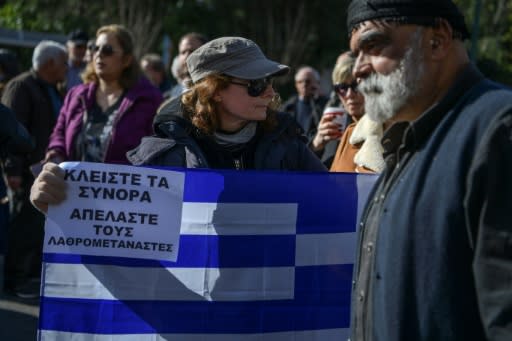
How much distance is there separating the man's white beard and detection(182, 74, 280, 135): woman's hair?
138 cm

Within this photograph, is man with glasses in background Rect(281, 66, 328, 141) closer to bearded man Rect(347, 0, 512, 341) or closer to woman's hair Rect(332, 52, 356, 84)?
woman's hair Rect(332, 52, 356, 84)

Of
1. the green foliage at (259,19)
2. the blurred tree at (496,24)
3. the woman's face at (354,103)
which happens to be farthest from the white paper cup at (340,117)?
the green foliage at (259,19)

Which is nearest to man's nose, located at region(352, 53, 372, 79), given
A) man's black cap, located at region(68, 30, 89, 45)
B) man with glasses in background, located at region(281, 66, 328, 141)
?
man with glasses in background, located at region(281, 66, 328, 141)

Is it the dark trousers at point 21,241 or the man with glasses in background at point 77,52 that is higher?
the man with glasses in background at point 77,52

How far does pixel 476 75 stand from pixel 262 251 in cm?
147

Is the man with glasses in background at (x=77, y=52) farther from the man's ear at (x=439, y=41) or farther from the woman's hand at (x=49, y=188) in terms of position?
the man's ear at (x=439, y=41)

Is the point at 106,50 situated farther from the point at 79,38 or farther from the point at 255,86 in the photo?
the point at 79,38

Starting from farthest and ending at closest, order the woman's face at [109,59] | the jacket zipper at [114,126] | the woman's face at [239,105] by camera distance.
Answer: the woman's face at [109,59] → the jacket zipper at [114,126] → the woman's face at [239,105]

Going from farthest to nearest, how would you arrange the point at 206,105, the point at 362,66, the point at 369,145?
1. the point at 369,145
2. the point at 206,105
3. the point at 362,66

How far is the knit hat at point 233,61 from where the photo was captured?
3695mm

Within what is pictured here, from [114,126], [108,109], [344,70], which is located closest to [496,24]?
[108,109]

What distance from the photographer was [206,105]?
3.71 m

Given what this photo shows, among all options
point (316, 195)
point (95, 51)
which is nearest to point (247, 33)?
point (95, 51)

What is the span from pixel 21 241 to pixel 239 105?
4.99 meters
